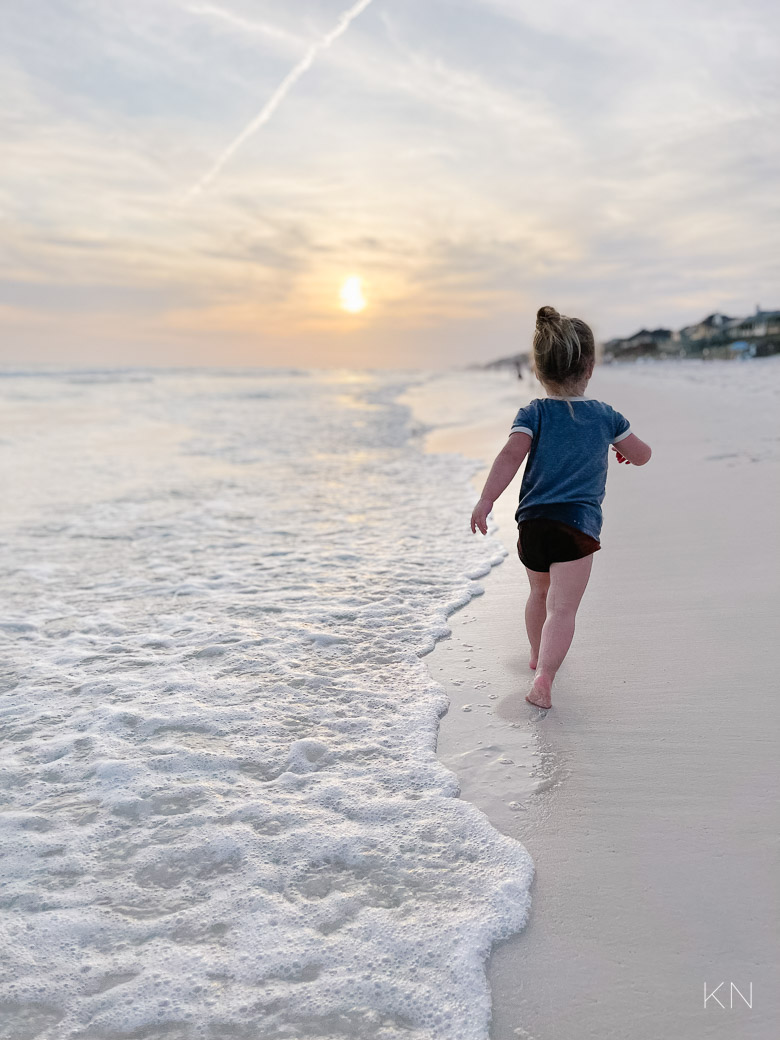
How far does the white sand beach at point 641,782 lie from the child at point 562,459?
Answer: 435 mm

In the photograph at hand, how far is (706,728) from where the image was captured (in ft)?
8.52

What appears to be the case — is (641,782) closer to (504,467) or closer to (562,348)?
(504,467)

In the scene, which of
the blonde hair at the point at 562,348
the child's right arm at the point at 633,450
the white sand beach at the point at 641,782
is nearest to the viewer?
the white sand beach at the point at 641,782

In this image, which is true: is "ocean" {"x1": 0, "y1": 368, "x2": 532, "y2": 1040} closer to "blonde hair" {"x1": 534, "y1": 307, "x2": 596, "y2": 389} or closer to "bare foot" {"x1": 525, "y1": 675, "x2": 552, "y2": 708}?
"bare foot" {"x1": 525, "y1": 675, "x2": 552, "y2": 708}

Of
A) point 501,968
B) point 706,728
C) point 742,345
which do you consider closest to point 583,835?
point 501,968

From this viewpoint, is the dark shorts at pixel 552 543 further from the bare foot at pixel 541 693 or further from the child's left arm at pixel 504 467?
the bare foot at pixel 541 693

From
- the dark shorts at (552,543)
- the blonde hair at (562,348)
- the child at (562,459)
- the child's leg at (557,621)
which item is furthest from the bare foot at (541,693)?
the blonde hair at (562,348)

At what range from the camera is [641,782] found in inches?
91.4

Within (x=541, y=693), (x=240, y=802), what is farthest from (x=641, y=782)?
(x=240, y=802)

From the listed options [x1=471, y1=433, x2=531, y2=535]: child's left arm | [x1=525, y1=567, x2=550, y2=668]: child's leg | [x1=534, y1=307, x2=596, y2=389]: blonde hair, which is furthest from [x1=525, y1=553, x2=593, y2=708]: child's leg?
[x1=534, y1=307, x2=596, y2=389]: blonde hair

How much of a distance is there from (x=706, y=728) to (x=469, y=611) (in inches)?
65.9

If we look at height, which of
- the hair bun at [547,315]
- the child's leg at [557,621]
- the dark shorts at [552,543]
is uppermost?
the hair bun at [547,315]

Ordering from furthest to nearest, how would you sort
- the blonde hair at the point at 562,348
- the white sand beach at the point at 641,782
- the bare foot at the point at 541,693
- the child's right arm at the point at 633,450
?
1. the child's right arm at the point at 633,450
2. the blonde hair at the point at 562,348
3. the bare foot at the point at 541,693
4. the white sand beach at the point at 641,782

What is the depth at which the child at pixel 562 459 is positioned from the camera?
3.08 metres
